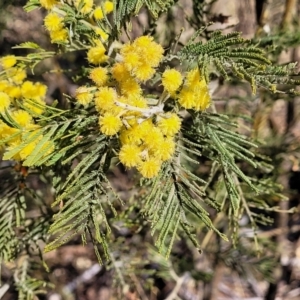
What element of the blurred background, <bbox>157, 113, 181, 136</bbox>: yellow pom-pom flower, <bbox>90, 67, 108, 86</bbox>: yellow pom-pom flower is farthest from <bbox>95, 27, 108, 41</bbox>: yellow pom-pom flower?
the blurred background

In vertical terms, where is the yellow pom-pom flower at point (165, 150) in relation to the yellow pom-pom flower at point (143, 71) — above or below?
below

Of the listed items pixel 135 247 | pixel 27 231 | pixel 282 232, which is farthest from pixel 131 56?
pixel 282 232

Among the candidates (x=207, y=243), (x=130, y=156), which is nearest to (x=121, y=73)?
(x=130, y=156)

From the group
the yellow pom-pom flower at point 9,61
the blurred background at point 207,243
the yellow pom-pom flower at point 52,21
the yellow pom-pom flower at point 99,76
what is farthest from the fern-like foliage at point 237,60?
the blurred background at point 207,243

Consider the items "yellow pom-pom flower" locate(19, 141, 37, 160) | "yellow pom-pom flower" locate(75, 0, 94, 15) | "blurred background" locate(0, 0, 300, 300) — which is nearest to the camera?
"yellow pom-pom flower" locate(19, 141, 37, 160)

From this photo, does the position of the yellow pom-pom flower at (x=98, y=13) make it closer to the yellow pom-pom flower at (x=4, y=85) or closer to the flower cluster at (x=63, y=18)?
the flower cluster at (x=63, y=18)

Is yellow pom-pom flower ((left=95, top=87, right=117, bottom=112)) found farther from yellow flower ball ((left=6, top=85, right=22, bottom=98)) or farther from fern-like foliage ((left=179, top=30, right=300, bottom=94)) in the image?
yellow flower ball ((left=6, top=85, right=22, bottom=98))

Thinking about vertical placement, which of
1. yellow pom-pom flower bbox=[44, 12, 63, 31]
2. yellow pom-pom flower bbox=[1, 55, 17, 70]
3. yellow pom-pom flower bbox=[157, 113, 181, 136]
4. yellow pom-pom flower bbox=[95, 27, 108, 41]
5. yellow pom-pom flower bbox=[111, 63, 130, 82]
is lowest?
yellow pom-pom flower bbox=[157, 113, 181, 136]

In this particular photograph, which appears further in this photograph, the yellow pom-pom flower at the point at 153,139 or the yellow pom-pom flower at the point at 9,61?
the yellow pom-pom flower at the point at 9,61
